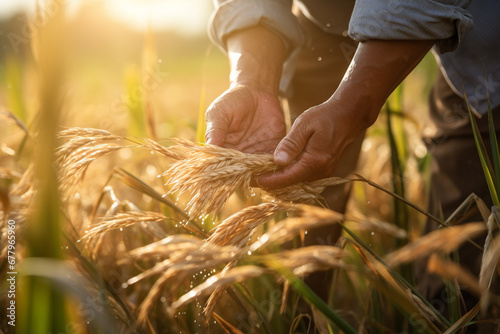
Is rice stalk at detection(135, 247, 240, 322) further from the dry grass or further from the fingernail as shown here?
the fingernail

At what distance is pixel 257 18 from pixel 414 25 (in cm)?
55

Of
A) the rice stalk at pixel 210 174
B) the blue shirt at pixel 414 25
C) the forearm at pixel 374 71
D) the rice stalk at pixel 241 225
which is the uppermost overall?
the blue shirt at pixel 414 25

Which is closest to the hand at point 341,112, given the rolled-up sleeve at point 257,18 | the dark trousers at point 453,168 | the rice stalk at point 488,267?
the rice stalk at point 488,267

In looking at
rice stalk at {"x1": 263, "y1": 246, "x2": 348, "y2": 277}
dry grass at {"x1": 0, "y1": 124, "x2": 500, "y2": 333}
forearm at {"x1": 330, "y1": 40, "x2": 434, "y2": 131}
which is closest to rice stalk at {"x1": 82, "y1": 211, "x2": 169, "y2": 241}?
dry grass at {"x1": 0, "y1": 124, "x2": 500, "y2": 333}

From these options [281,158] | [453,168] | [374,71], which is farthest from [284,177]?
[453,168]

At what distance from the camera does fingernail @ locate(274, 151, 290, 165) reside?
987 mm

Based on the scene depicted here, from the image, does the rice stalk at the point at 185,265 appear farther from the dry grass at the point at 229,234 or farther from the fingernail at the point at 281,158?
the fingernail at the point at 281,158

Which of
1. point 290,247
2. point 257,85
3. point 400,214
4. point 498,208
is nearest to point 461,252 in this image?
point 400,214

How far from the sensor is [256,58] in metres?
1.39

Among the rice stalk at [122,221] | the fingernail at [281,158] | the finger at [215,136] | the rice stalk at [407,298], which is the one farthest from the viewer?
the finger at [215,136]

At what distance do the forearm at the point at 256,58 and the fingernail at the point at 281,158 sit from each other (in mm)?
399

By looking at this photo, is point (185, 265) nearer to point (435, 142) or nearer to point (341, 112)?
point (341, 112)

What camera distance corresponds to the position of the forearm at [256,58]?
1351 mm

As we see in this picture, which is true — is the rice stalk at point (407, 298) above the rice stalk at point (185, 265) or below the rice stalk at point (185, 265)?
below
